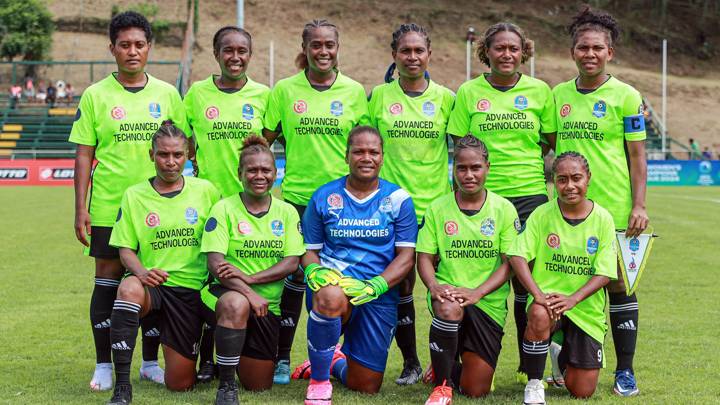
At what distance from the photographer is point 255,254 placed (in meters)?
5.21

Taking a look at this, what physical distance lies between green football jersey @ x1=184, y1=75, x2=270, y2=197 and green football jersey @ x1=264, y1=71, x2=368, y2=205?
0.20 metres

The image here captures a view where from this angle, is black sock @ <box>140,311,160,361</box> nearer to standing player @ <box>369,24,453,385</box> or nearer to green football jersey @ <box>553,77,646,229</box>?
standing player @ <box>369,24,453,385</box>

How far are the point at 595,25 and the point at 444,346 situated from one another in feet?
6.97

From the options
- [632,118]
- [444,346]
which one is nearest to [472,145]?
[632,118]

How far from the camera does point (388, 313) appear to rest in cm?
543

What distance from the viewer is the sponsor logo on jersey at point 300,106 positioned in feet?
18.7

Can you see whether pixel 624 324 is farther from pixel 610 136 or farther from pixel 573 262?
pixel 610 136

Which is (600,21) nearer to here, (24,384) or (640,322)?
(640,322)

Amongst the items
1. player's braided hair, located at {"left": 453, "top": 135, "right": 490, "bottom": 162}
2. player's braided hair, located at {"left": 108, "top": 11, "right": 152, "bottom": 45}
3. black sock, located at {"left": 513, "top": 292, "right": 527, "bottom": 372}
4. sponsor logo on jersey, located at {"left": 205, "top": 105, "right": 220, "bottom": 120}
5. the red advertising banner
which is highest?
player's braided hair, located at {"left": 108, "top": 11, "right": 152, "bottom": 45}

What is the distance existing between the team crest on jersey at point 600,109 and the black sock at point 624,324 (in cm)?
109

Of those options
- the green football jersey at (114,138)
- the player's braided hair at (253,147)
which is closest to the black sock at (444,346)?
the player's braided hair at (253,147)

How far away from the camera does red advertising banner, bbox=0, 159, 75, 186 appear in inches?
1083

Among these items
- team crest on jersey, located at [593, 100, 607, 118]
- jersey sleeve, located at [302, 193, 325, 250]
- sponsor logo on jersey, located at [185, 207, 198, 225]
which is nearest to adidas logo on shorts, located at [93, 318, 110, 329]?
sponsor logo on jersey, located at [185, 207, 198, 225]

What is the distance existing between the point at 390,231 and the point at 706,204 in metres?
16.7
